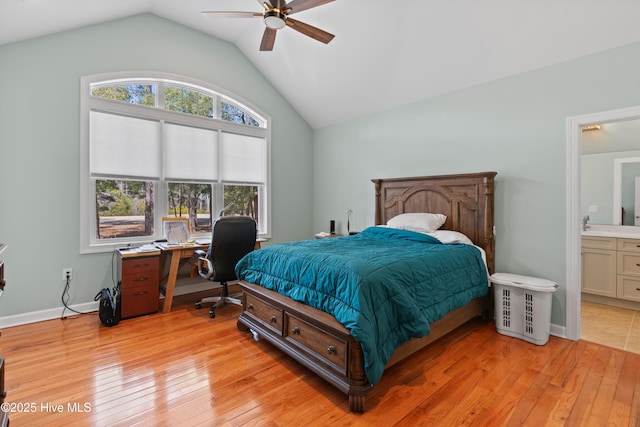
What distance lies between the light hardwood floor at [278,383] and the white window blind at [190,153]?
6.81 ft

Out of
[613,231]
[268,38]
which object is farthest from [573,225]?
[268,38]

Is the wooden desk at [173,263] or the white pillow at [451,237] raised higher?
the white pillow at [451,237]

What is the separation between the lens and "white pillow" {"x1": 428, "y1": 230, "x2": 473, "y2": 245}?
3067mm

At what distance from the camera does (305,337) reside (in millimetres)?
2135

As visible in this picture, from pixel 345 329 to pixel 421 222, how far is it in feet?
6.38

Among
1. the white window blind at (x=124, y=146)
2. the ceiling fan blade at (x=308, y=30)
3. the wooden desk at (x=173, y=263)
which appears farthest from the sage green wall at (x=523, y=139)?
the white window blind at (x=124, y=146)

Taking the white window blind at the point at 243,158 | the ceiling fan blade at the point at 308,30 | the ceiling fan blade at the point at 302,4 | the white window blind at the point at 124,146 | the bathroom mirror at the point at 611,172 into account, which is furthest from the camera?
the white window blind at the point at 243,158

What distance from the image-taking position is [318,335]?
2.03 metres

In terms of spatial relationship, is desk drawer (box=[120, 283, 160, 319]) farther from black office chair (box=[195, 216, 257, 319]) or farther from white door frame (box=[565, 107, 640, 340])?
white door frame (box=[565, 107, 640, 340])

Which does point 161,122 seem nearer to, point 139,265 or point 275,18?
point 139,265

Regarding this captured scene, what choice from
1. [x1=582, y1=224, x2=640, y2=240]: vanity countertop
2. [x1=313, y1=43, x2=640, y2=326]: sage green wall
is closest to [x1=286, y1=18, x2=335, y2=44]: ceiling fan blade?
[x1=313, y1=43, x2=640, y2=326]: sage green wall

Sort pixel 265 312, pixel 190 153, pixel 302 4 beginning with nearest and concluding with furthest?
pixel 302 4
pixel 265 312
pixel 190 153

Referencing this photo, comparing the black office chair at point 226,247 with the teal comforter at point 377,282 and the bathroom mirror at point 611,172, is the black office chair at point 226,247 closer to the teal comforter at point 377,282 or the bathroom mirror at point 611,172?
the teal comforter at point 377,282

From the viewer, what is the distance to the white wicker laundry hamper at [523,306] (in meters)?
2.59
